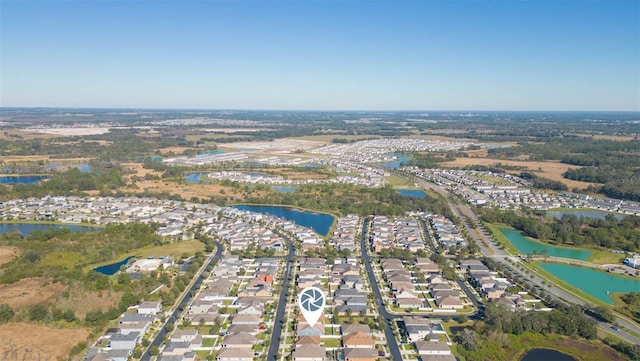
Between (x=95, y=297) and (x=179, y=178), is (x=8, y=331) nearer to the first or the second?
(x=95, y=297)

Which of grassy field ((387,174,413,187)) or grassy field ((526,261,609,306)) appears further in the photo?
grassy field ((387,174,413,187))

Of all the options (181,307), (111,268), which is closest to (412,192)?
(111,268)

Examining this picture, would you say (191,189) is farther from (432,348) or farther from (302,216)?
(432,348)

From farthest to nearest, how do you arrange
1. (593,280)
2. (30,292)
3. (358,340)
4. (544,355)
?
(593,280) < (30,292) < (544,355) < (358,340)

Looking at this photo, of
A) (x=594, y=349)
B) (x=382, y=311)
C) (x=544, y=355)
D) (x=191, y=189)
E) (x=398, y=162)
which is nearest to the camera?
(x=544, y=355)

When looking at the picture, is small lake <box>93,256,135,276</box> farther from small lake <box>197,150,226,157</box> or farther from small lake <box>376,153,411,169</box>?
small lake <box>197,150,226,157</box>

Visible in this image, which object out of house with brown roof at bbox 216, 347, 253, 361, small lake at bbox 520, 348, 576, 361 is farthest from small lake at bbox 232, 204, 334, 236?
small lake at bbox 520, 348, 576, 361
